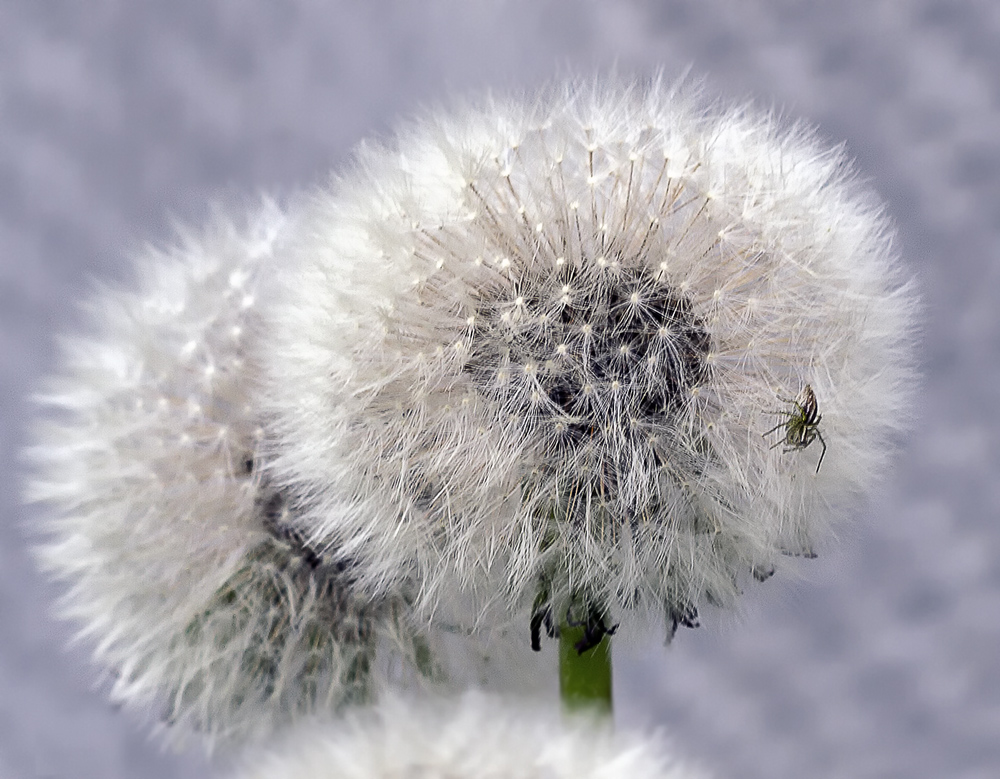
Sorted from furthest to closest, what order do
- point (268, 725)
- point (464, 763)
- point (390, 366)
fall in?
point (268, 725) → point (390, 366) → point (464, 763)

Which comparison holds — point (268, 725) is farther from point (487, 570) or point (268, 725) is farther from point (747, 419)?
point (747, 419)

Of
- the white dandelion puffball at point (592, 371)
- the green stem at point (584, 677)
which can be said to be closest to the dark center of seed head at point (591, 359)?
the white dandelion puffball at point (592, 371)

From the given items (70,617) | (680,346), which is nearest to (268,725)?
(70,617)

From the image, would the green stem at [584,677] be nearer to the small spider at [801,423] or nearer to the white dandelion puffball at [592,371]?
the white dandelion puffball at [592,371]

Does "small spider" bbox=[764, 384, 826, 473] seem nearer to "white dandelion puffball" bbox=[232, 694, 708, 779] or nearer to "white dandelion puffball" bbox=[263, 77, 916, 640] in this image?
"white dandelion puffball" bbox=[263, 77, 916, 640]

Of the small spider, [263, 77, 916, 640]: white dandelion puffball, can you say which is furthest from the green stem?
the small spider

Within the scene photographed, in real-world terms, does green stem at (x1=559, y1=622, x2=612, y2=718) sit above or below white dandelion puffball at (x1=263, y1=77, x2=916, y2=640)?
below
